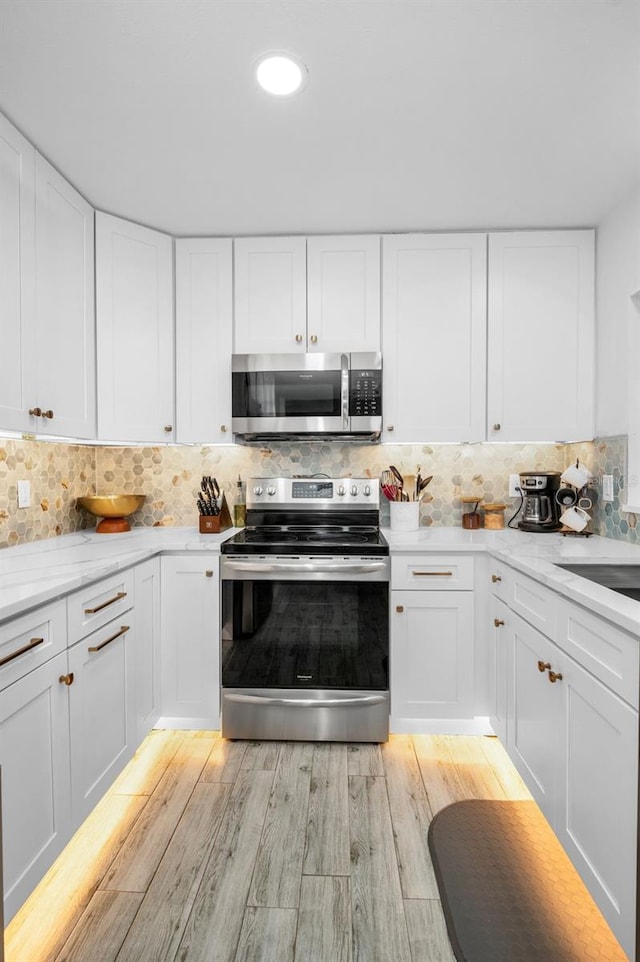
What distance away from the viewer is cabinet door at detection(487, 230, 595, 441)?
2504mm

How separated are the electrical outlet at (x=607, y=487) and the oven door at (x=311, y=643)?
3.71ft

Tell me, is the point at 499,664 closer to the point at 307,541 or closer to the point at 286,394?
the point at 307,541

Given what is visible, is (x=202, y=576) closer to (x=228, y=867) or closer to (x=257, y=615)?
(x=257, y=615)

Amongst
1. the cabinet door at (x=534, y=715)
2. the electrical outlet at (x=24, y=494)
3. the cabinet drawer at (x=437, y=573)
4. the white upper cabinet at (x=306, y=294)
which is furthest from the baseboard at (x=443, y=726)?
the electrical outlet at (x=24, y=494)

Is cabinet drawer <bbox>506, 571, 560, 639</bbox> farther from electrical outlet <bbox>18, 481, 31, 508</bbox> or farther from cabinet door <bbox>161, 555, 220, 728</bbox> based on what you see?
electrical outlet <bbox>18, 481, 31, 508</bbox>

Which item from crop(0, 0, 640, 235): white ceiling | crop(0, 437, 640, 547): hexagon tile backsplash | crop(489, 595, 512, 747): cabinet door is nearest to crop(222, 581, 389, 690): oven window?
crop(489, 595, 512, 747): cabinet door

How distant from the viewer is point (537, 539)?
2.33 metres

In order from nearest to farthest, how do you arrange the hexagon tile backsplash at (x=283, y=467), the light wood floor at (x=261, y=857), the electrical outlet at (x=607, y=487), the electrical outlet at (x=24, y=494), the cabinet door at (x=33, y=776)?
the cabinet door at (x=33, y=776), the light wood floor at (x=261, y=857), the electrical outlet at (x=24, y=494), the electrical outlet at (x=607, y=487), the hexagon tile backsplash at (x=283, y=467)

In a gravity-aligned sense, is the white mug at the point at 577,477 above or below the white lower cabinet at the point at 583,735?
above

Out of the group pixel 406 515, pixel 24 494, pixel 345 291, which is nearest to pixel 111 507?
pixel 24 494

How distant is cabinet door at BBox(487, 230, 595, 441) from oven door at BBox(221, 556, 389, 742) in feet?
3.57

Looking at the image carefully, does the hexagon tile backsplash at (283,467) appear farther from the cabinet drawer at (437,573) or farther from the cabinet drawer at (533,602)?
the cabinet drawer at (533,602)

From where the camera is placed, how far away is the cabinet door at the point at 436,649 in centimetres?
228

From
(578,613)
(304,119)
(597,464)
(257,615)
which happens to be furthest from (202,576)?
(597,464)
